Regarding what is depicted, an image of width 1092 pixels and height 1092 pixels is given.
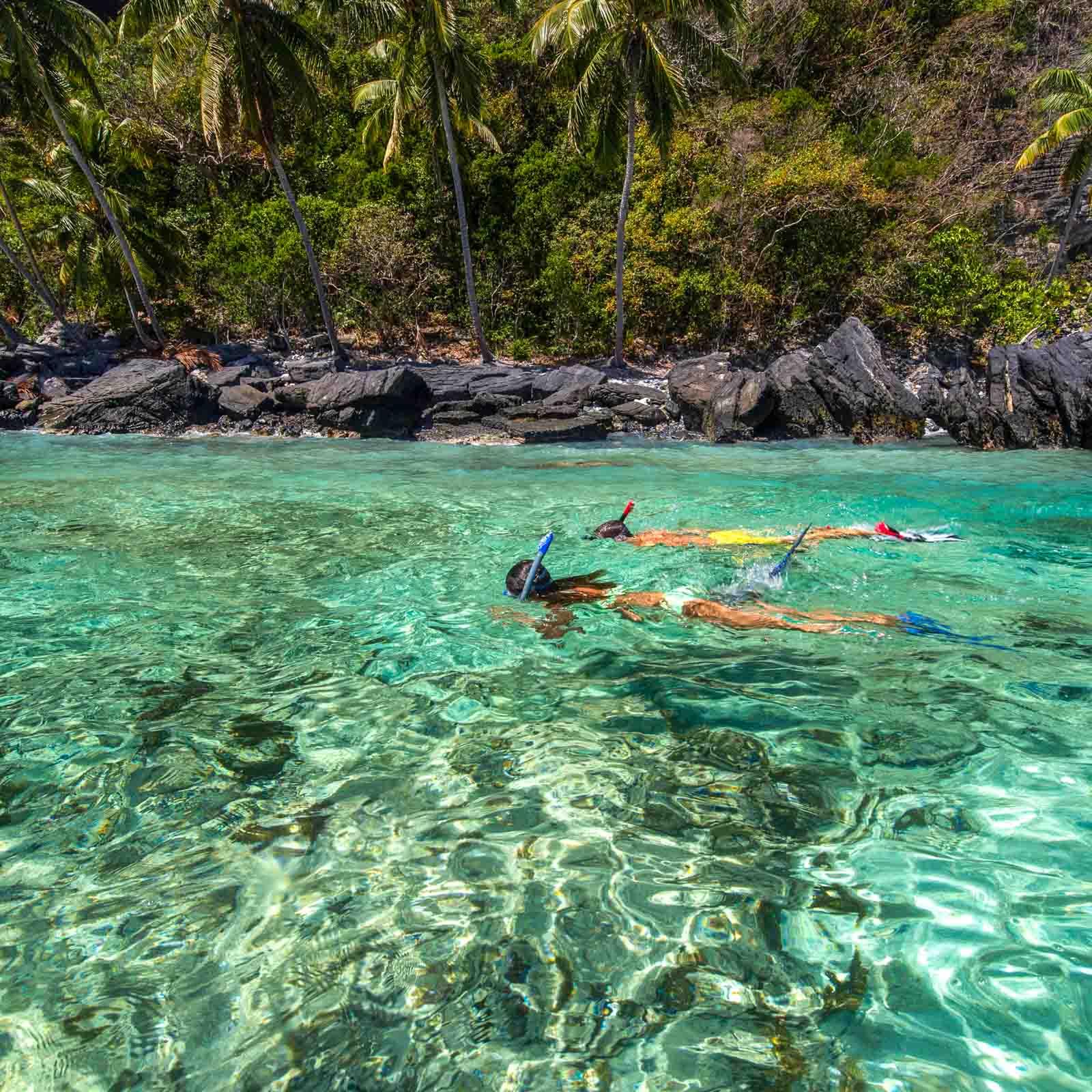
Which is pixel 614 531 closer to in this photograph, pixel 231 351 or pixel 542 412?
pixel 542 412

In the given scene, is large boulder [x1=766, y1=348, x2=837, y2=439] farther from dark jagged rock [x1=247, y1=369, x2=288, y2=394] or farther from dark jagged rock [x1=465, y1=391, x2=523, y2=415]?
dark jagged rock [x1=247, y1=369, x2=288, y2=394]

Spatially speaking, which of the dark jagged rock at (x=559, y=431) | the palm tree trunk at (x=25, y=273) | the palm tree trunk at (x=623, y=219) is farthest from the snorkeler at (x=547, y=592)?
the palm tree trunk at (x=25, y=273)

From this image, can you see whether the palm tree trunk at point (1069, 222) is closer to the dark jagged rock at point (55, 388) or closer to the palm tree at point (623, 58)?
the palm tree at point (623, 58)

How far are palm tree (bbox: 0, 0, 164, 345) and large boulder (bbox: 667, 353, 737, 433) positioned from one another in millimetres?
16880

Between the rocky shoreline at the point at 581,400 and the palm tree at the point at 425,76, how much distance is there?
4629 millimetres

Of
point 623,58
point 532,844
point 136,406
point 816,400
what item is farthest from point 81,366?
point 532,844

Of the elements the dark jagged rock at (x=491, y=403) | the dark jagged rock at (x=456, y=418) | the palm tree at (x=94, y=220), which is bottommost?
the dark jagged rock at (x=456, y=418)

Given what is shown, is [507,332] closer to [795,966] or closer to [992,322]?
[992,322]

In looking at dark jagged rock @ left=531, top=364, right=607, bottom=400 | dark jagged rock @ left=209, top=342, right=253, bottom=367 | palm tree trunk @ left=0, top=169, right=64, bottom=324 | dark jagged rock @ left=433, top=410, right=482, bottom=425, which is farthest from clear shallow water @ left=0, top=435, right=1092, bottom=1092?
palm tree trunk @ left=0, top=169, right=64, bottom=324

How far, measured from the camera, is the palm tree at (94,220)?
22281 mm

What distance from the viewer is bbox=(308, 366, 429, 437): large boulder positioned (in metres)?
17.9

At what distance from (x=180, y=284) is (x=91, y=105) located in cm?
644

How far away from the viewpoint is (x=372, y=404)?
1800cm

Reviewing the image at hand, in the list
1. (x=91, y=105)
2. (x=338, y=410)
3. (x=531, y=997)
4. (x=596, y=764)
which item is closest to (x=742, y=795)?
(x=596, y=764)
